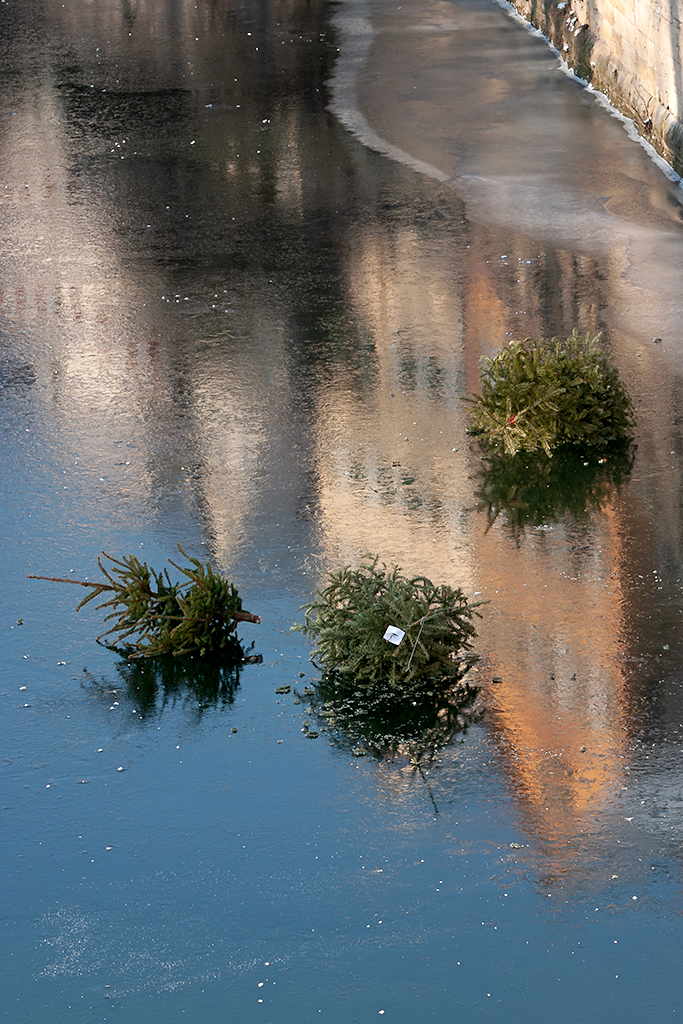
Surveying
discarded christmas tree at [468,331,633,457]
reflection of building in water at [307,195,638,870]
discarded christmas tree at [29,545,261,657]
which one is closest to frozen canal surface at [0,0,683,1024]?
reflection of building in water at [307,195,638,870]

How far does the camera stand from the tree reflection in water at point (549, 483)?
9156mm

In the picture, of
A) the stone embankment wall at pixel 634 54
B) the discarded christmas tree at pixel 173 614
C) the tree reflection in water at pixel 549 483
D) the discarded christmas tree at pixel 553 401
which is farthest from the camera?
the stone embankment wall at pixel 634 54

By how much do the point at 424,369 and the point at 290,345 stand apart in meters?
1.36

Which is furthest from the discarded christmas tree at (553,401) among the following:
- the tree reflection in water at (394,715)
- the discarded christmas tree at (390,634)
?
the tree reflection in water at (394,715)

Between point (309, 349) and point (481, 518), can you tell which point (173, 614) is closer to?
point (481, 518)

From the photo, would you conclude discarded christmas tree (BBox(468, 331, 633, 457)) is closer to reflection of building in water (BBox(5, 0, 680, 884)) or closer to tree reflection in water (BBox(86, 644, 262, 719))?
reflection of building in water (BBox(5, 0, 680, 884))

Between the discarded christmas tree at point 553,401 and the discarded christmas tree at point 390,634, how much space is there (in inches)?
97.4

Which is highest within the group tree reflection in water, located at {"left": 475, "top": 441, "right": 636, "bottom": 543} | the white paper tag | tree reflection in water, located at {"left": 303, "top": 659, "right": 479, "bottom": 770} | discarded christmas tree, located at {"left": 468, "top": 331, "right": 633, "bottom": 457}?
discarded christmas tree, located at {"left": 468, "top": 331, "right": 633, "bottom": 457}

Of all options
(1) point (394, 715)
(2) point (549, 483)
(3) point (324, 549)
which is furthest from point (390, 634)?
(2) point (549, 483)

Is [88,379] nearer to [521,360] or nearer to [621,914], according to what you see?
[521,360]

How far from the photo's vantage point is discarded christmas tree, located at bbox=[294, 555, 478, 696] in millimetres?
7309

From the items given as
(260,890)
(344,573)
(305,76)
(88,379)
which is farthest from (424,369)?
(305,76)

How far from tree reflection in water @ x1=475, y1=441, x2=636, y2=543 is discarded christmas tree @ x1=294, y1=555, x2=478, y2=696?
154cm

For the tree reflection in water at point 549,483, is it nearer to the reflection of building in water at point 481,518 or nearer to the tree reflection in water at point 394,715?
the reflection of building in water at point 481,518
